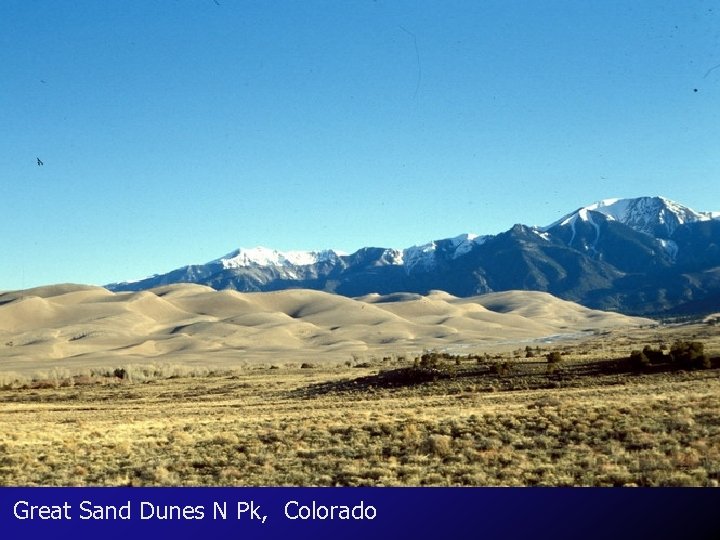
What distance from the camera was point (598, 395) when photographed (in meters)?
27.7

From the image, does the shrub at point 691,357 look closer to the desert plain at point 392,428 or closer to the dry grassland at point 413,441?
the desert plain at point 392,428

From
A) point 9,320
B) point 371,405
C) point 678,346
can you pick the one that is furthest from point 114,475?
point 9,320

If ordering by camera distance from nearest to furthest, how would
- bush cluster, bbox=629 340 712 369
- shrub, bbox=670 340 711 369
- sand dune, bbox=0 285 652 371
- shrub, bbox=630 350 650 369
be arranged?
shrub, bbox=670 340 711 369 < bush cluster, bbox=629 340 712 369 < shrub, bbox=630 350 650 369 < sand dune, bbox=0 285 652 371

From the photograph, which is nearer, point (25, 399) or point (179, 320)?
point (25, 399)

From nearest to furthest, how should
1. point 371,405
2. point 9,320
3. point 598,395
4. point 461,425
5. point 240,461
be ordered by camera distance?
point 240,461 → point 461,425 → point 598,395 → point 371,405 → point 9,320

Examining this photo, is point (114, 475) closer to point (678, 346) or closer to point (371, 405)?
point (371, 405)

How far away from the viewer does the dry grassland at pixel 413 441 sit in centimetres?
1441

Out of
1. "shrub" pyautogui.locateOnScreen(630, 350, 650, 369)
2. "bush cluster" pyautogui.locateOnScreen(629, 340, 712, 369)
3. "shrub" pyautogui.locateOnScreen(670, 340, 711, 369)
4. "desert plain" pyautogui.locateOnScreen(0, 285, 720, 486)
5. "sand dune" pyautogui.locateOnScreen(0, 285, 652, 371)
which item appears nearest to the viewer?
"desert plain" pyautogui.locateOnScreen(0, 285, 720, 486)

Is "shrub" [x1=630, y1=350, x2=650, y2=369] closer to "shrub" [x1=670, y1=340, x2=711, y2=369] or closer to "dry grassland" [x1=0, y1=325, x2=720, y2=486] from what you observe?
"shrub" [x1=670, y1=340, x2=711, y2=369]

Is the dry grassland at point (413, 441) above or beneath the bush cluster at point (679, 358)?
beneath

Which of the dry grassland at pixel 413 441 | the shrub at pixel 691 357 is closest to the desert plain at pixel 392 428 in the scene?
the dry grassland at pixel 413 441

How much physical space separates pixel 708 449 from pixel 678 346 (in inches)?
938

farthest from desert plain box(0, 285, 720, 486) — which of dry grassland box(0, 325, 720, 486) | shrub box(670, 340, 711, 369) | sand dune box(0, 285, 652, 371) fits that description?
sand dune box(0, 285, 652, 371)

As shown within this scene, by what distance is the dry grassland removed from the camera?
Result: 14414 millimetres
